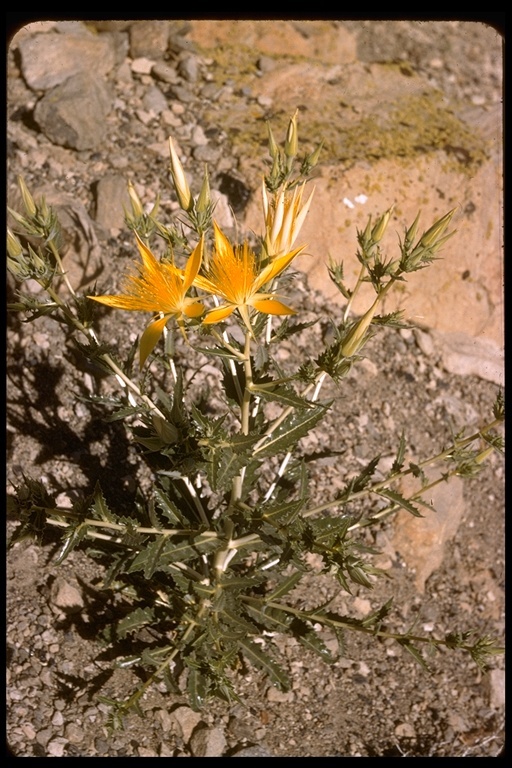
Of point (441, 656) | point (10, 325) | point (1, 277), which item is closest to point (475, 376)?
point (441, 656)

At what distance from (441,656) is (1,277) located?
2.84m

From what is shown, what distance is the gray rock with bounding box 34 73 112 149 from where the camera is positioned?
13.5 ft

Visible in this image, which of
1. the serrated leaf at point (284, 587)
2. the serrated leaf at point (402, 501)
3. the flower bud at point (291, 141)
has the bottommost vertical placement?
the serrated leaf at point (284, 587)

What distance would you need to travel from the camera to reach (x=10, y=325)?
3.46 meters

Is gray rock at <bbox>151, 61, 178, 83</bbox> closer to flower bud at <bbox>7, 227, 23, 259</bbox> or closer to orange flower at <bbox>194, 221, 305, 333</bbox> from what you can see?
flower bud at <bbox>7, 227, 23, 259</bbox>

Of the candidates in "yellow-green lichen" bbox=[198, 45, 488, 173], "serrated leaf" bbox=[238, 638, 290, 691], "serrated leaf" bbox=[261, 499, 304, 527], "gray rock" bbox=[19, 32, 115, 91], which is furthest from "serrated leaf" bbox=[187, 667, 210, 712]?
"gray rock" bbox=[19, 32, 115, 91]

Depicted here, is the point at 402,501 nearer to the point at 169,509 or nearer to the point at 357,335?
the point at 357,335

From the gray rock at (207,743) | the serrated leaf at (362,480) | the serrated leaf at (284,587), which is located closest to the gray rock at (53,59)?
the serrated leaf at (362,480)

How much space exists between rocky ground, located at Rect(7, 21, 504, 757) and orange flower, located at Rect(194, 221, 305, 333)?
4.31ft

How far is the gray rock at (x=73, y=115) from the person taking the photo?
4.12 m

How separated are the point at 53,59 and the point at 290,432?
133 inches

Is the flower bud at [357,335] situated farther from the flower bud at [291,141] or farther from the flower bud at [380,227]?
the flower bud at [291,141]

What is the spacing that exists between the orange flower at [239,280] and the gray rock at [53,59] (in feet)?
9.82

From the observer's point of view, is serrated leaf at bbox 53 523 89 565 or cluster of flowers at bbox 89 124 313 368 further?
serrated leaf at bbox 53 523 89 565
